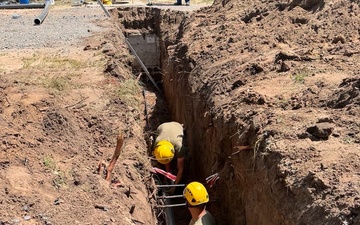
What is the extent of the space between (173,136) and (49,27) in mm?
9470

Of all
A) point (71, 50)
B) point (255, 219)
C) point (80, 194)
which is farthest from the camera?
point (71, 50)

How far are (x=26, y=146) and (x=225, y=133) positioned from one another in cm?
302

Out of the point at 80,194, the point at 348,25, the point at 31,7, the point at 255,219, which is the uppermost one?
the point at 348,25

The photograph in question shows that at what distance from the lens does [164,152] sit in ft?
28.4

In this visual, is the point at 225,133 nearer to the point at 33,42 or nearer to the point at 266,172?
the point at 266,172

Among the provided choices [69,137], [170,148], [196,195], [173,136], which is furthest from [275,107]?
[69,137]

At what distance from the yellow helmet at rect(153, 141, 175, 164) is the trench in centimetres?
61

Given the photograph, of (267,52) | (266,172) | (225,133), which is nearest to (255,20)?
(267,52)

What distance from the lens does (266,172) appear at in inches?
221

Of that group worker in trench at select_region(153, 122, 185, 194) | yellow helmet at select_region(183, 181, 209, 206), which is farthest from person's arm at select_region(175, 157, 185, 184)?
yellow helmet at select_region(183, 181, 209, 206)

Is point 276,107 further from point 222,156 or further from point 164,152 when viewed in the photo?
point 164,152

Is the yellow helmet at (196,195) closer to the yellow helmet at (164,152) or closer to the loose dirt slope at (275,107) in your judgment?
the loose dirt slope at (275,107)

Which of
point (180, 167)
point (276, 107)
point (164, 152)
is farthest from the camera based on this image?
point (180, 167)

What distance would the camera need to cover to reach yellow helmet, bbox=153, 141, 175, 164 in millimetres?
8641
